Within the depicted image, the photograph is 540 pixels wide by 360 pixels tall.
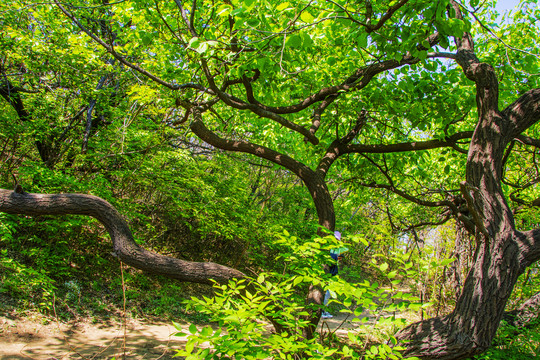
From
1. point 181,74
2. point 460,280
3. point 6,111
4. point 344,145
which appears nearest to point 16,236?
point 6,111

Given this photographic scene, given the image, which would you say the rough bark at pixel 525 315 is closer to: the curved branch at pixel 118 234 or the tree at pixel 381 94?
the tree at pixel 381 94

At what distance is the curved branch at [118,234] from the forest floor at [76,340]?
0.73 meters

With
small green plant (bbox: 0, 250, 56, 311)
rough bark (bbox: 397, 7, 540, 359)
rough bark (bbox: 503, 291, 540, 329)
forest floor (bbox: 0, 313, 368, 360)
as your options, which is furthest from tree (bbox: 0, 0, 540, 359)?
small green plant (bbox: 0, 250, 56, 311)

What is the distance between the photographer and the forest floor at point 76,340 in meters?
3.52

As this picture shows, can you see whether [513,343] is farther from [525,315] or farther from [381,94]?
[381,94]

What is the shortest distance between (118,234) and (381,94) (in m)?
3.26

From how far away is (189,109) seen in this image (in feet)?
14.6

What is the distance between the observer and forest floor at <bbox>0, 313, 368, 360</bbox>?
11.5 ft

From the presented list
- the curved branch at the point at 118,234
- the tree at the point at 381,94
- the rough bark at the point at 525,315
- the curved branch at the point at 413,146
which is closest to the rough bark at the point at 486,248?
the tree at the point at 381,94

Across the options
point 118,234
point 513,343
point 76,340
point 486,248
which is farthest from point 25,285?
point 513,343

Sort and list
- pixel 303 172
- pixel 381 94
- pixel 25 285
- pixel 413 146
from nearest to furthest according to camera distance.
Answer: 1. pixel 381 94
2. pixel 413 146
3. pixel 303 172
4. pixel 25 285

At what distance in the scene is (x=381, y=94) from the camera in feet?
12.3

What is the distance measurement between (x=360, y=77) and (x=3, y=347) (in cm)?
522

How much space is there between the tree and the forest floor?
60.1 inches
